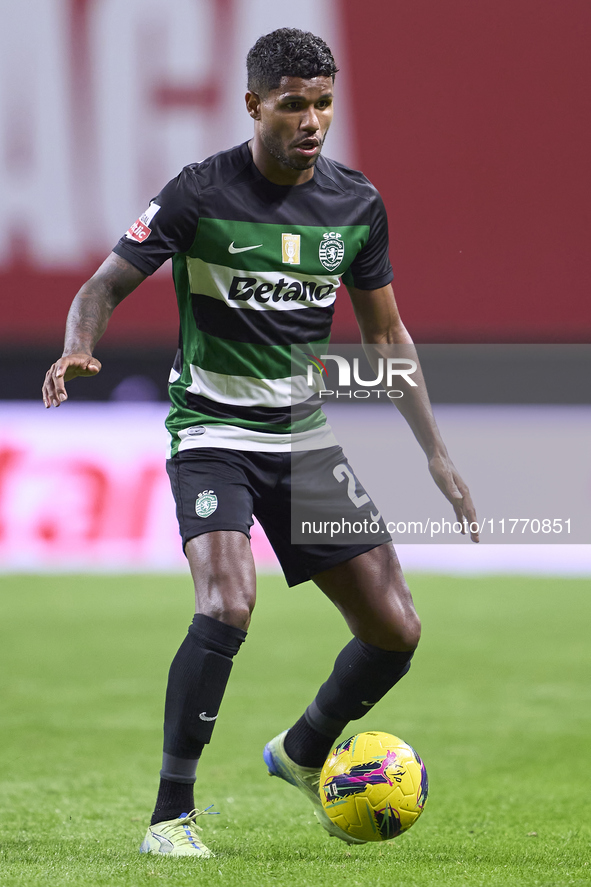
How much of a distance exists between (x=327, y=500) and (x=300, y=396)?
14.6 inches

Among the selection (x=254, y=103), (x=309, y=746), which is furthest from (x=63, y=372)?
(x=309, y=746)

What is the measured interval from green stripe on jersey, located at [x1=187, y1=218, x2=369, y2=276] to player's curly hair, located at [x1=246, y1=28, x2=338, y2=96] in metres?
0.44

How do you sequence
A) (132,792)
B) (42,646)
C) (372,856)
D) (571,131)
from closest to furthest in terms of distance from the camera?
(372,856) < (132,792) < (42,646) < (571,131)

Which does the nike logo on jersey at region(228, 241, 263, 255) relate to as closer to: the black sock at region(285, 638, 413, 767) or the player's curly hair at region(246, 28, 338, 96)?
the player's curly hair at region(246, 28, 338, 96)

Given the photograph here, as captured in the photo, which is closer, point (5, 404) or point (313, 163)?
point (313, 163)

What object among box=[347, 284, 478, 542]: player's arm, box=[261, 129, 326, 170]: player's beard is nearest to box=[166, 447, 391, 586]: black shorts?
box=[347, 284, 478, 542]: player's arm

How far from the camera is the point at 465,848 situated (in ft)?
12.2

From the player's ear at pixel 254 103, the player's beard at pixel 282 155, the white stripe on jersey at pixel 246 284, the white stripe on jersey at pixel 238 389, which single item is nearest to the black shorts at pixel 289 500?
the white stripe on jersey at pixel 238 389

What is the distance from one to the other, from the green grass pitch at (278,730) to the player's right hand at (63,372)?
4.32 feet

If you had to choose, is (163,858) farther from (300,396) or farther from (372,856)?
(300,396)

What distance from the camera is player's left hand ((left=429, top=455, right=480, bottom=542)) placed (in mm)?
3975

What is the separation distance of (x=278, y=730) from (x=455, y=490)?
2.50m

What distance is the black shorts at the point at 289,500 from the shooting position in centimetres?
361

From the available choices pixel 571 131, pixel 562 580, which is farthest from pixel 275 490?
pixel 571 131
